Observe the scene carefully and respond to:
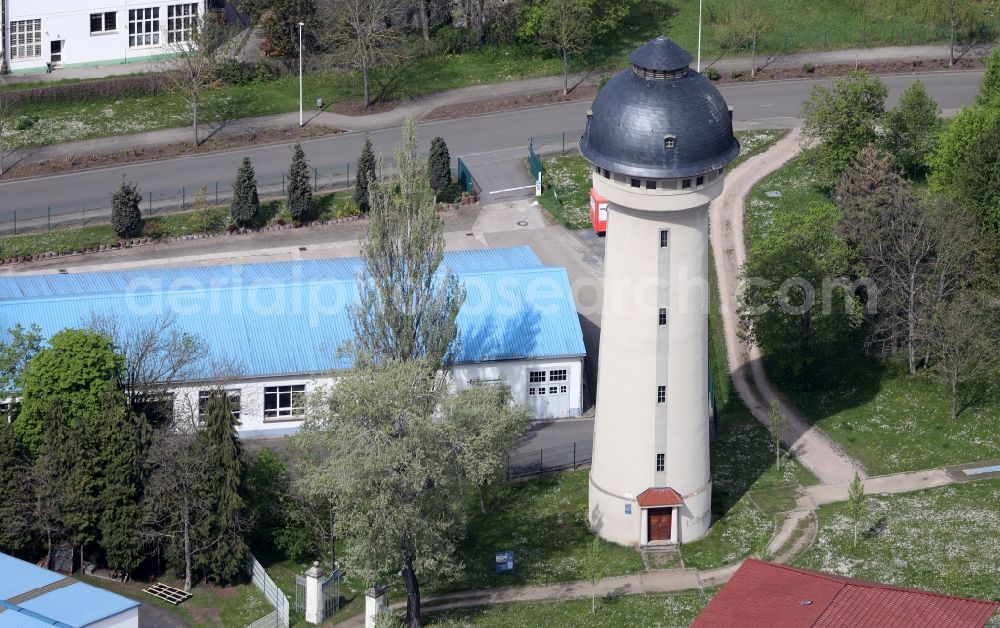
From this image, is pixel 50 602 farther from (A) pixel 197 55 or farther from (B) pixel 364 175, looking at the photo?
(A) pixel 197 55

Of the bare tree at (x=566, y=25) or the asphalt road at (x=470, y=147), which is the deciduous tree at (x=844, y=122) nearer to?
the asphalt road at (x=470, y=147)

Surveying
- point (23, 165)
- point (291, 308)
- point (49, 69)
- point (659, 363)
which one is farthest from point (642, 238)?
point (49, 69)

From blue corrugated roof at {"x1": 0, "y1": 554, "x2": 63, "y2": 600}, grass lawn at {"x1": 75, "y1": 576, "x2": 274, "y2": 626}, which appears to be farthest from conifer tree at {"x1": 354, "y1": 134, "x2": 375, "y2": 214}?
blue corrugated roof at {"x1": 0, "y1": 554, "x2": 63, "y2": 600}

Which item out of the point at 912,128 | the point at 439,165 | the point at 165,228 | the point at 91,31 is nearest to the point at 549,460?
the point at 439,165

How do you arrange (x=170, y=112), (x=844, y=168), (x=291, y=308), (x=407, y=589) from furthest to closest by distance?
(x=170, y=112) → (x=844, y=168) → (x=291, y=308) → (x=407, y=589)

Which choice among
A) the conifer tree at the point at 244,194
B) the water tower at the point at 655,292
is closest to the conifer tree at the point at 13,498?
the water tower at the point at 655,292

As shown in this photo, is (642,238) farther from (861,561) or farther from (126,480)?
(126,480)
